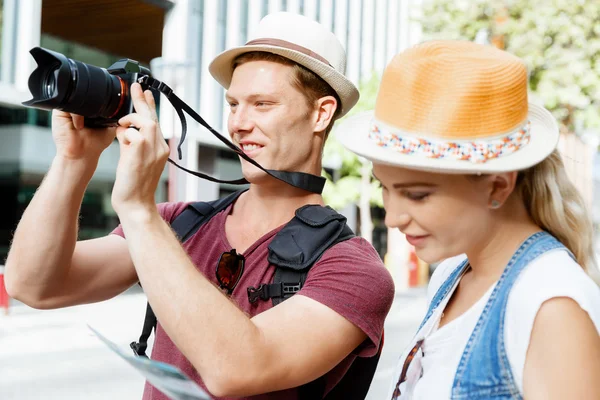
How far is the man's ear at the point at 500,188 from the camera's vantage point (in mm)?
1267

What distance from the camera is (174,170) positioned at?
450 inches

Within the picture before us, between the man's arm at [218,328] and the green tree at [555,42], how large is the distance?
12153 mm

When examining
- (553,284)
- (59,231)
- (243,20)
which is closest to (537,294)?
(553,284)

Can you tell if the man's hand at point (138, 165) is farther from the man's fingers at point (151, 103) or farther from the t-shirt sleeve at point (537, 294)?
the t-shirt sleeve at point (537, 294)

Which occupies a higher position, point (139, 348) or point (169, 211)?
point (169, 211)

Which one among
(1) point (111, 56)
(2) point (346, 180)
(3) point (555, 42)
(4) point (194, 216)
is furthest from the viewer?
(2) point (346, 180)

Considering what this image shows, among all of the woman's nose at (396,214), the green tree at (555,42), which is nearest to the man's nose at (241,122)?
the woman's nose at (396,214)

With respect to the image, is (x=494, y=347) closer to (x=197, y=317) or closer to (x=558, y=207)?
(x=558, y=207)

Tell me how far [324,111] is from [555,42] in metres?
12.5

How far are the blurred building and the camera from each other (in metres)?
8.22

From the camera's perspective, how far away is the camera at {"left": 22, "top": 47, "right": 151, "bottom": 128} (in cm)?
150

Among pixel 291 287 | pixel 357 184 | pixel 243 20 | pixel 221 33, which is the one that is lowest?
pixel 357 184

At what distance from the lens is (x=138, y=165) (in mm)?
1388

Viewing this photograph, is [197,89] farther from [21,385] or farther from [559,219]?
[559,219]
